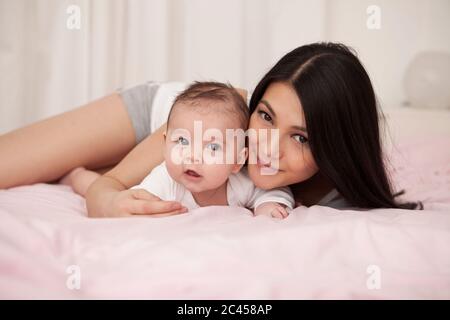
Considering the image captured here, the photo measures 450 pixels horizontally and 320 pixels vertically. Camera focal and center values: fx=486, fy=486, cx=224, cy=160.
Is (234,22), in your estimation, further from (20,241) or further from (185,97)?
(20,241)

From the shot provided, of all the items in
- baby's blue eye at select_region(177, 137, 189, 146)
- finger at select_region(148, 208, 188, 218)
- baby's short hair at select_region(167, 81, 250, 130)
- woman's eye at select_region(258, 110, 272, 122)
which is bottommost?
finger at select_region(148, 208, 188, 218)

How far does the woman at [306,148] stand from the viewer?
1.20 m

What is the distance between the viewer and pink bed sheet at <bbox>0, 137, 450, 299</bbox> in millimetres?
829

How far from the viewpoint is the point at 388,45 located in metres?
2.66

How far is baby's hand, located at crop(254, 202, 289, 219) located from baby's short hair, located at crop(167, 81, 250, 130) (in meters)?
0.21

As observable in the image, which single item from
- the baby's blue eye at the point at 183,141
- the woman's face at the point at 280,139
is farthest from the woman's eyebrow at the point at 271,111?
the baby's blue eye at the point at 183,141

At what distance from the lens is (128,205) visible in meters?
1.18

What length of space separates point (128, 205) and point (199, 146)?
22cm

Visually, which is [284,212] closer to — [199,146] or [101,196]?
[199,146]

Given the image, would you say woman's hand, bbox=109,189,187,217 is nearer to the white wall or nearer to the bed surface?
the bed surface

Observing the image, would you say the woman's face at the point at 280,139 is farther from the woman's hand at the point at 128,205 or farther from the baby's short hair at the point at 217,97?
the woman's hand at the point at 128,205

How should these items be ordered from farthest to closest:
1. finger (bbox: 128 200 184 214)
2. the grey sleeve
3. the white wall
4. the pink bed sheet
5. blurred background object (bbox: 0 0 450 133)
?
the white wall < blurred background object (bbox: 0 0 450 133) < the grey sleeve < finger (bbox: 128 200 184 214) < the pink bed sheet

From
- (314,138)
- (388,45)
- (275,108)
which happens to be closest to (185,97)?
(275,108)

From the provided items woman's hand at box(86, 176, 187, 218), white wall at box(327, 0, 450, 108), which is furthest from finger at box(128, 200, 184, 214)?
white wall at box(327, 0, 450, 108)
